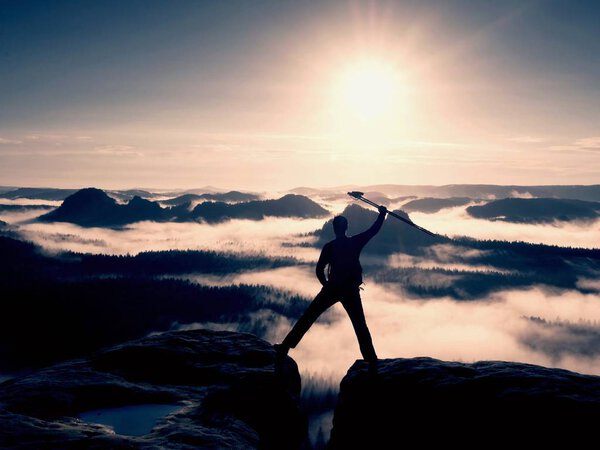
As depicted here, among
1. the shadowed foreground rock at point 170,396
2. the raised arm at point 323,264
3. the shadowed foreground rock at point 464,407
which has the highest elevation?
the raised arm at point 323,264

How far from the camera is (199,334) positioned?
24.0 m

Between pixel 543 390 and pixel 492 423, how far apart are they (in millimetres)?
1758

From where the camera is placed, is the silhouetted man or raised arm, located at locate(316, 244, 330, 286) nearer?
the silhouetted man

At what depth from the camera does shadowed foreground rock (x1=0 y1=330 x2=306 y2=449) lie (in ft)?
36.1

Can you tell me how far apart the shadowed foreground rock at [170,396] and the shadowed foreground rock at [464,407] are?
2986 mm

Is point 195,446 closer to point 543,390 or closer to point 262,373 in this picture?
point 262,373

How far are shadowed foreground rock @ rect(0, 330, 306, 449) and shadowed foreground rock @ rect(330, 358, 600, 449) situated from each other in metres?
2.99

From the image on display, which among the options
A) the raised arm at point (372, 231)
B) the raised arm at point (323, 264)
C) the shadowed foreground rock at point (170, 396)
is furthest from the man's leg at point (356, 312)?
the shadowed foreground rock at point (170, 396)

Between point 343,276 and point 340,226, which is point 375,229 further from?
point 343,276

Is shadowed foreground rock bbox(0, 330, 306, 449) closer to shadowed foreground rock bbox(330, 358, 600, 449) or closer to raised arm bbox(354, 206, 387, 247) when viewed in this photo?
shadowed foreground rock bbox(330, 358, 600, 449)

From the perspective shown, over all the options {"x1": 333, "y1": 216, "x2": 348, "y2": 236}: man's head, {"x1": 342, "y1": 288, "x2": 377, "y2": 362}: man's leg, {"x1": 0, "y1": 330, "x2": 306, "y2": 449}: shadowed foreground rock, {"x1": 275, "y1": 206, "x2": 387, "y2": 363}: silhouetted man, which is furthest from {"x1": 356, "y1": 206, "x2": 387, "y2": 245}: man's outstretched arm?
{"x1": 0, "y1": 330, "x2": 306, "y2": 449}: shadowed foreground rock

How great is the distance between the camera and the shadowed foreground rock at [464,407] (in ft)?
32.7

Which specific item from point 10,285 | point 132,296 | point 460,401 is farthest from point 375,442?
point 10,285

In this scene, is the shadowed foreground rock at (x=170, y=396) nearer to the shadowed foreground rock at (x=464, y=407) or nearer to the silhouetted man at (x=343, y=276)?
the shadowed foreground rock at (x=464, y=407)
